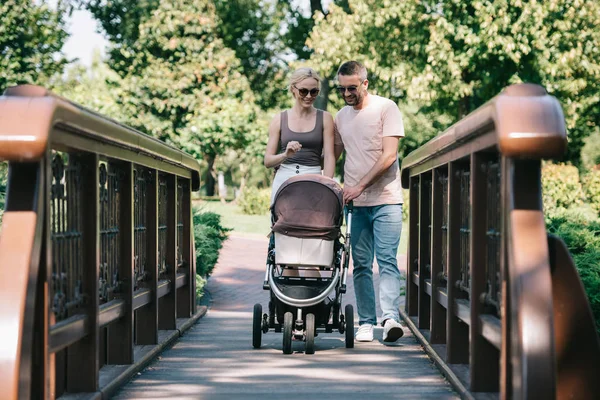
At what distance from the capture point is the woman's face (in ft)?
22.4

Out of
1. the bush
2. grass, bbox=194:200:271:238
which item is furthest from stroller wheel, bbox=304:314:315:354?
the bush

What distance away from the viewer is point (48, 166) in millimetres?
3672

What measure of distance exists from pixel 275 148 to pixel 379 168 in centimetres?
80

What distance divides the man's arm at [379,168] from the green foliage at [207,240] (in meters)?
3.30

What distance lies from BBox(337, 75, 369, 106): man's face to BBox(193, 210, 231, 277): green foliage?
342cm

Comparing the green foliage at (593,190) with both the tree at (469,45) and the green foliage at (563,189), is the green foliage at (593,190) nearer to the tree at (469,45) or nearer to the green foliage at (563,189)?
the green foliage at (563,189)

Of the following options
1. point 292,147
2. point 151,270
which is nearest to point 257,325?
point 151,270

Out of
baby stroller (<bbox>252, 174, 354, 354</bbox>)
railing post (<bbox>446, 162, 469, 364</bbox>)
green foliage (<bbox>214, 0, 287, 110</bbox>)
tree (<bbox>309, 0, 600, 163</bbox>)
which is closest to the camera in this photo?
railing post (<bbox>446, 162, 469, 364</bbox>)

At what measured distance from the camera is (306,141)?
7.07m

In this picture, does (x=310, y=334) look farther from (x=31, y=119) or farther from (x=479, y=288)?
(x=31, y=119)

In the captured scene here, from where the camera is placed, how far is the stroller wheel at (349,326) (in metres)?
6.54

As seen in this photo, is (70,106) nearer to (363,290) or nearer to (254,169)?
(363,290)

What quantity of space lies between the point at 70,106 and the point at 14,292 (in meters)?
0.79

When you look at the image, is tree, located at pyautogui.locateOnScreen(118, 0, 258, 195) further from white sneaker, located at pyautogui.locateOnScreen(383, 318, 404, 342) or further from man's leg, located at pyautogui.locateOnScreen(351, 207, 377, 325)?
white sneaker, located at pyautogui.locateOnScreen(383, 318, 404, 342)
